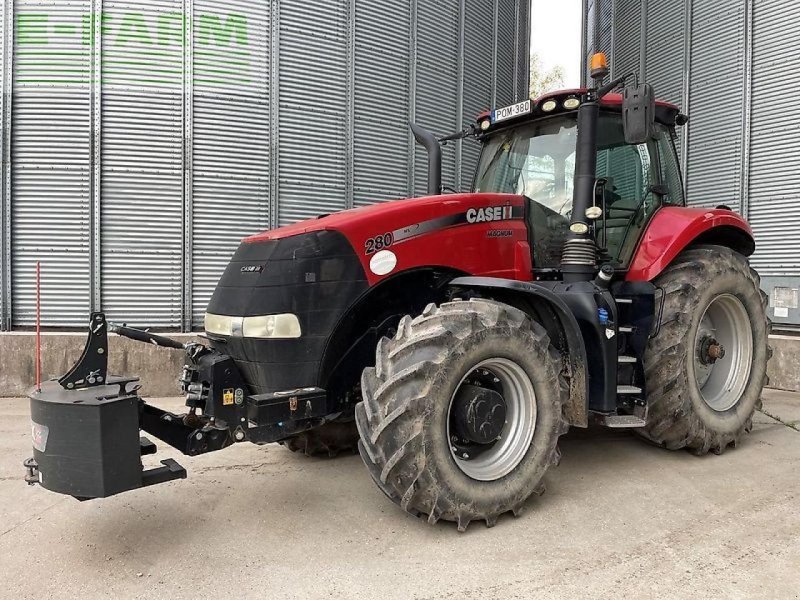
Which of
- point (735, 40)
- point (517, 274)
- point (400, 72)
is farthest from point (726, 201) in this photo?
point (517, 274)

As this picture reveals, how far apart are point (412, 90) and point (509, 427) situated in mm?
6232

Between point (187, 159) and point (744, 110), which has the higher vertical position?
point (744, 110)

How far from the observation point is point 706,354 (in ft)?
14.8

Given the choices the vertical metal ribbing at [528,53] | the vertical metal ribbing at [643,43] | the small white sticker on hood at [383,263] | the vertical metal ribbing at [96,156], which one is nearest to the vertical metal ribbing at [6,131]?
the vertical metal ribbing at [96,156]

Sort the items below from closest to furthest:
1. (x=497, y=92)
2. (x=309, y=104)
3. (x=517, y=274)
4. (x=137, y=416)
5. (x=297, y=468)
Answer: (x=137, y=416) → (x=517, y=274) → (x=297, y=468) → (x=309, y=104) → (x=497, y=92)

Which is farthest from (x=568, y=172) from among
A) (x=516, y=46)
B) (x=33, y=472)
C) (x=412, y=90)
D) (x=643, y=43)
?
(x=516, y=46)

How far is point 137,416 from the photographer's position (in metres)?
2.78

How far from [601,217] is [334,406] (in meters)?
2.27

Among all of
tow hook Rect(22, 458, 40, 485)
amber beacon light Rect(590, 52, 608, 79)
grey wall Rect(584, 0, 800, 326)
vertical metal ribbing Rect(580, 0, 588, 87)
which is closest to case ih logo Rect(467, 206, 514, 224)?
amber beacon light Rect(590, 52, 608, 79)

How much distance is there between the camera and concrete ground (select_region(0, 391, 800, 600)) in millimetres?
2658

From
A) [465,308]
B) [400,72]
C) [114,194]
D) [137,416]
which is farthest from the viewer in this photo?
[400,72]

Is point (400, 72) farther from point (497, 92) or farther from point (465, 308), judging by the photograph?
point (465, 308)

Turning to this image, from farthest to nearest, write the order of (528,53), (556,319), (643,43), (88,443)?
(528,53) < (643,43) < (556,319) < (88,443)

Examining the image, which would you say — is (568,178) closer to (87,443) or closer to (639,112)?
(639,112)
